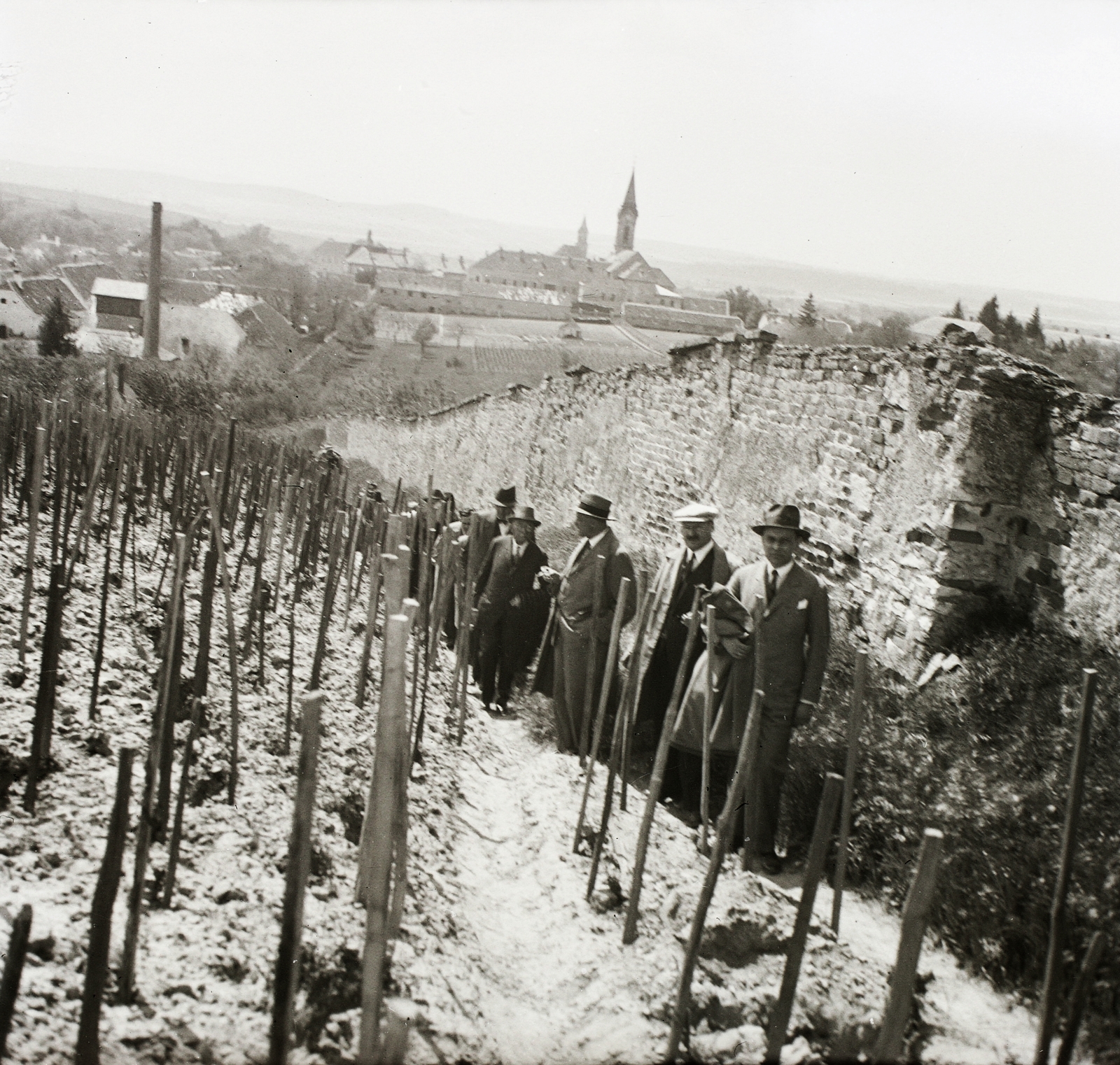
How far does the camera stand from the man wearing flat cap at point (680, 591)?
4.48m

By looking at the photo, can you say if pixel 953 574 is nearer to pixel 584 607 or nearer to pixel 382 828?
pixel 584 607

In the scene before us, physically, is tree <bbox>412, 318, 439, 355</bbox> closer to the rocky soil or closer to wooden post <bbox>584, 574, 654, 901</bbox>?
the rocky soil

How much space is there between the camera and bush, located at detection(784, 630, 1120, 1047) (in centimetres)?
316

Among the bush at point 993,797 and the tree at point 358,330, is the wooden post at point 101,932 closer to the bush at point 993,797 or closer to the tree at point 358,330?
the bush at point 993,797

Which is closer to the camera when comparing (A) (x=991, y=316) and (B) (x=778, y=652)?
(B) (x=778, y=652)

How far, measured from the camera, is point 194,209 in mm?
196875

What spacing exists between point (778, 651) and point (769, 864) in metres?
0.91

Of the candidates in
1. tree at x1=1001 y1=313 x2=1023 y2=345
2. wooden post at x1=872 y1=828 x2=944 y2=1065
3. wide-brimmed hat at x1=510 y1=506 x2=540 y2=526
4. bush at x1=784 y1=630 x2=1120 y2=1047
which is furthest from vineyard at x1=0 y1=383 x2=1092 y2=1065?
tree at x1=1001 y1=313 x2=1023 y2=345

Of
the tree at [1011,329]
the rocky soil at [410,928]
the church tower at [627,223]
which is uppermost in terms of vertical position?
the church tower at [627,223]

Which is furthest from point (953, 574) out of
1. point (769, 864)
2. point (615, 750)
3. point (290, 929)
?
point (290, 929)

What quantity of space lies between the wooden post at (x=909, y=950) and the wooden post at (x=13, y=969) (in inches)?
66.1

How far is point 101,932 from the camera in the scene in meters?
1.94

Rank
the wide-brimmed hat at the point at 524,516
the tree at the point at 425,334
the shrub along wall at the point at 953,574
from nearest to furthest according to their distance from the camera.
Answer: the shrub along wall at the point at 953,574, the wide-brimmed hat at the point at 524,516, the tree at the point at 425,334

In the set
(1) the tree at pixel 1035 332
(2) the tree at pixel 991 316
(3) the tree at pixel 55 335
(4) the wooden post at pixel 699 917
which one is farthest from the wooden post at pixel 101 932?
(2) the tree at pixel 991 316
